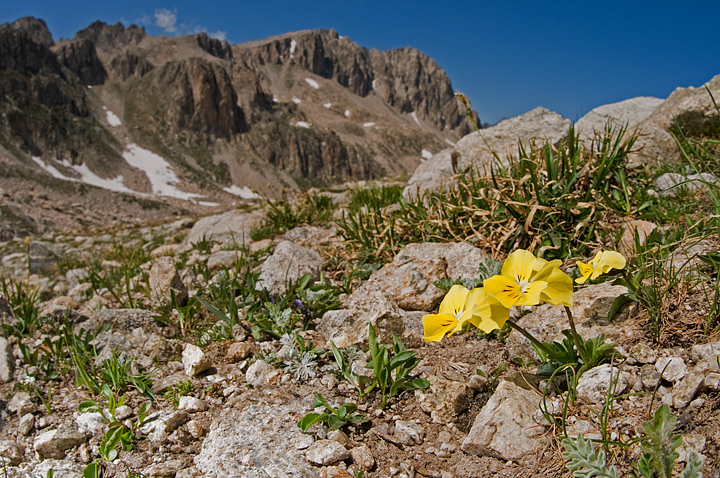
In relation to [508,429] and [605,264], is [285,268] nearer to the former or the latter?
[508,429]

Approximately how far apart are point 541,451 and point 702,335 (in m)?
0.94

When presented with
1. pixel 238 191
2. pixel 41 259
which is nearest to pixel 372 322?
pixel 41 259

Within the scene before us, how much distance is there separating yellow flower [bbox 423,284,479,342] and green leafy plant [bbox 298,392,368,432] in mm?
721

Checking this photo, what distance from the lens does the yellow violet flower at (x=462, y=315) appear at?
1504mm

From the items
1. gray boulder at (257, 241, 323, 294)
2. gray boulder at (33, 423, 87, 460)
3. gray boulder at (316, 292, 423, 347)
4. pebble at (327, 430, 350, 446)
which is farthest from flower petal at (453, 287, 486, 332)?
gray boulder at (257, 241, 323, 294)

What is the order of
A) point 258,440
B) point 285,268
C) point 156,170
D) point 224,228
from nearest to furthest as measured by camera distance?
point 258,440
point 285,268
point 224,228
point 156,170

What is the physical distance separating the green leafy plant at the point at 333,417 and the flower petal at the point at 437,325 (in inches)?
28.4

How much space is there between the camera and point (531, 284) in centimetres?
156

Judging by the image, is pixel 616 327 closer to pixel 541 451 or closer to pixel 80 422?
pixel 541 451

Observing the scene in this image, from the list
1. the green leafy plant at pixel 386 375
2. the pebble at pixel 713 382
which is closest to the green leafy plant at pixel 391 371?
the green leafy plant at pixel 386 375

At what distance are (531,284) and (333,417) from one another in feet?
3.68

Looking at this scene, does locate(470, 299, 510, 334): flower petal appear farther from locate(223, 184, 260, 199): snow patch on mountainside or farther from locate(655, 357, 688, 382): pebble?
locate(223, 184, 260, 199): snow patch on mountainside

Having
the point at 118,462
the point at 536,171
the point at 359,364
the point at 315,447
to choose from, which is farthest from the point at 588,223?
the point at 118,462

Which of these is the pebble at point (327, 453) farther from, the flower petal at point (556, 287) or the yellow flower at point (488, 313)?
the flower petal at point (556, 287)
